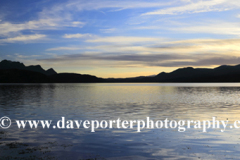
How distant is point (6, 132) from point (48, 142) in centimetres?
704

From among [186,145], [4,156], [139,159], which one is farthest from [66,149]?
[186,145]

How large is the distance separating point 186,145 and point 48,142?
1165 cm

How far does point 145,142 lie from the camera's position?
2078 centimetres

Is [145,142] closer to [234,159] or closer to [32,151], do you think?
[234,159]

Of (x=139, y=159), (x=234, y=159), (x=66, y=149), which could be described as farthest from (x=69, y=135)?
(x=234, y=159)

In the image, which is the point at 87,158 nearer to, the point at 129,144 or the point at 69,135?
the point at 129,144

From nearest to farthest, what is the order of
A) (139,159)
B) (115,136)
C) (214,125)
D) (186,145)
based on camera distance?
(139,159) < (186,145) < (115,136) < (214,125)

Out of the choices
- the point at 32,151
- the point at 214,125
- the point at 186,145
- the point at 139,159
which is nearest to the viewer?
the point at 139,159

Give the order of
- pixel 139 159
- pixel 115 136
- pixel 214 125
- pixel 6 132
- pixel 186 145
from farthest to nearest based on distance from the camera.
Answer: pixel 214 125 → pixel 6 132 → pixel 115 136 → pixel 186 145 → pixel 139 159

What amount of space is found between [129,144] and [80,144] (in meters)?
4.09

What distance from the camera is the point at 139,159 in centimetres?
1606

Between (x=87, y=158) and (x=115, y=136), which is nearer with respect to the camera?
(x=87, y=158)

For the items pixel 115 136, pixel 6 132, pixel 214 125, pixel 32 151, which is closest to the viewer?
pixel 32 151

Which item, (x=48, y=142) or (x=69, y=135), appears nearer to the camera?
(x=48, y=142)
